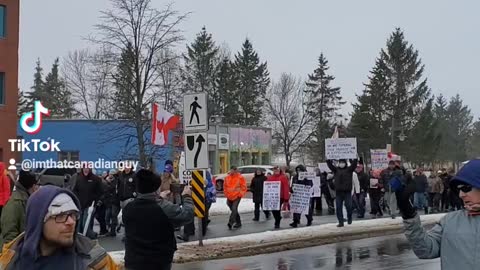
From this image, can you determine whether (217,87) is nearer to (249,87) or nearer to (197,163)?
(249,87)

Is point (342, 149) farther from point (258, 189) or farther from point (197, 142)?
point (197, 142)

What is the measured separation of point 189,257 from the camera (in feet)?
47.1

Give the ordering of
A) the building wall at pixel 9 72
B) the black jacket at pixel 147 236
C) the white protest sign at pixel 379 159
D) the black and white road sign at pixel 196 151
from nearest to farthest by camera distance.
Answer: the black jacket at pixel 147 236, the black and white road sign at pixel 196 151, the white protest sign at pixel 379 159, the building wall at pixel 9 72

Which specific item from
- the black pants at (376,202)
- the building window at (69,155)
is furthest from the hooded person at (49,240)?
the building window at (69,155)

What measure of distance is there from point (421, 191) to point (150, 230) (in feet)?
78.7

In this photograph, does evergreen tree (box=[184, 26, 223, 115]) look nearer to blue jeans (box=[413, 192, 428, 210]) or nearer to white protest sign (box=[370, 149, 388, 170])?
white protest sign (box=[370, 149, 388, 170])

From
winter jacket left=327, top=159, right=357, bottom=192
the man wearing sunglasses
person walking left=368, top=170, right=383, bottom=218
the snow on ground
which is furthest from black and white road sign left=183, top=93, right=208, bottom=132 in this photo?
the snow on ground

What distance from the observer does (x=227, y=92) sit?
8469 cm

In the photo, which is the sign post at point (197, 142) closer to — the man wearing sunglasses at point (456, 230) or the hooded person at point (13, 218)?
the hooded person at point (13, 218)

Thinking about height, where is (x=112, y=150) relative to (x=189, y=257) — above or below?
above

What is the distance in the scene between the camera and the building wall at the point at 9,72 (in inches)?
1532

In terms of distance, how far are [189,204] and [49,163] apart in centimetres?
3969

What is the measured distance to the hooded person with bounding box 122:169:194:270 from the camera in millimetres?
6773

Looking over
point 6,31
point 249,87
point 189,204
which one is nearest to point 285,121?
point 249,87
